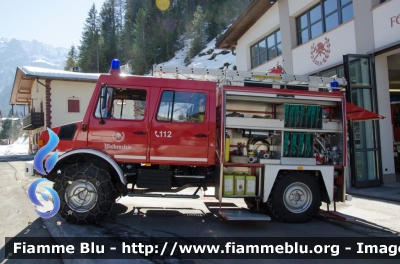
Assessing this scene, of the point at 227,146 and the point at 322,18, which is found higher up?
the point at 322,18

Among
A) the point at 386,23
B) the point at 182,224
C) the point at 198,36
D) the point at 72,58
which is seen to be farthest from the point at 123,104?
the point at 72,58

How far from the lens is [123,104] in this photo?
243 inches

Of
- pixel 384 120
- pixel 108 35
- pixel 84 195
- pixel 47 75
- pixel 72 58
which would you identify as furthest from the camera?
pixel 108 35

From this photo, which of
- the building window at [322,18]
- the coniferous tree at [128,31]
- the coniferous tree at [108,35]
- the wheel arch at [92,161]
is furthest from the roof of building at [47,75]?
the coniferous tree at [128,31]

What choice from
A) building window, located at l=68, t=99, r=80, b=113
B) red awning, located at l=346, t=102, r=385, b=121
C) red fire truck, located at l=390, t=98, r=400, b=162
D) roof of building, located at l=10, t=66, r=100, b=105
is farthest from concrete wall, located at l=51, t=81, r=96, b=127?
red awning, located at l=346, t=102, r=385, b=121

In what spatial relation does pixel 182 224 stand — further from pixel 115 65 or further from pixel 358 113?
pixel 358 113

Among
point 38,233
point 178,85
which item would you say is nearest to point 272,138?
point 178,85

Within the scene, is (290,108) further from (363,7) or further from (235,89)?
(363,7)

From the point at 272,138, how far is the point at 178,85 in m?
2.24

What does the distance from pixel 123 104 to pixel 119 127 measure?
1.48ft

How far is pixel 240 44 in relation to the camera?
20.5m

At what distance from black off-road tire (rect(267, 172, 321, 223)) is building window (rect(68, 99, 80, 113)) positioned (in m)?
25.5

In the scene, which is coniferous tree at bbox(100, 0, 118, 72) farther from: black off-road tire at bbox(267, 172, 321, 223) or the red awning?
black off-road tire at bbox(267, 172, 321, 223)

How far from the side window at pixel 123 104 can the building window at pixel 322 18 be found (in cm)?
909
